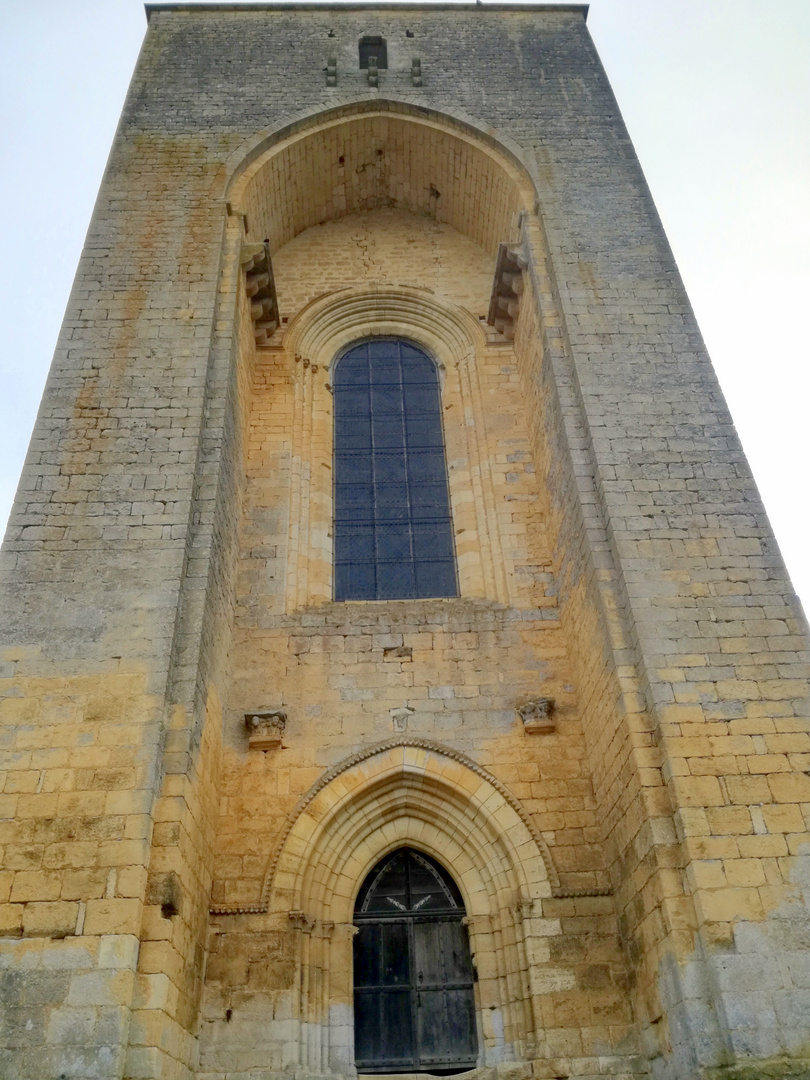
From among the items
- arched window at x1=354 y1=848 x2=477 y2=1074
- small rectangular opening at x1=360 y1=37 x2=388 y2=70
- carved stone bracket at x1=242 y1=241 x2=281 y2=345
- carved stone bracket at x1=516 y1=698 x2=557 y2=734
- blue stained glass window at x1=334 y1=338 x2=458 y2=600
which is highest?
small rectangular opening at x1=360 y1=37 x2=388 y2=70

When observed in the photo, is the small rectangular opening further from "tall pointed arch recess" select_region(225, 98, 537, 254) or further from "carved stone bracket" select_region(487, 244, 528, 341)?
"carved stone bracket" select_region(487, 244, 528, 341)

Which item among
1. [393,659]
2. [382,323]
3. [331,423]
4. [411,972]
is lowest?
[411,972]

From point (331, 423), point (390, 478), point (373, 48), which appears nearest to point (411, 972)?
point (390, 478)

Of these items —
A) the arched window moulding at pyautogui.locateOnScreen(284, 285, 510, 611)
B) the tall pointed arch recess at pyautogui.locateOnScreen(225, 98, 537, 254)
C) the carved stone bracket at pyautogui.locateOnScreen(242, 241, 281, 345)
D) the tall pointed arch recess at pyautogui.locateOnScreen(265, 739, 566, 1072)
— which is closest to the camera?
the tall pointed arch recess at pyautogui.locateOnScreen(265, 739, 566, 1072)

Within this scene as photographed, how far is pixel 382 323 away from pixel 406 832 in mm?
5414

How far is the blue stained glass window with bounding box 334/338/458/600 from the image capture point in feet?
24.6

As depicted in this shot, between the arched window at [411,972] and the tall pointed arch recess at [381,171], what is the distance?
6.25 m

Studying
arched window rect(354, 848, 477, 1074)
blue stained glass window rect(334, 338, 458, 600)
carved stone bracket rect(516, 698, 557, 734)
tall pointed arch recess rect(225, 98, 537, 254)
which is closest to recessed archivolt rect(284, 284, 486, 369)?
blue stained glass window rect(334, 338, 458, 600)

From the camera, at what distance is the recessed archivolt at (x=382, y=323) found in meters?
9.01

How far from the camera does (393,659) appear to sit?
21.7ft

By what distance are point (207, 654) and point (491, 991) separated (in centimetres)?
278

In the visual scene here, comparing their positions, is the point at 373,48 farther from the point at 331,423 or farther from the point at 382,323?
the point at 331,423

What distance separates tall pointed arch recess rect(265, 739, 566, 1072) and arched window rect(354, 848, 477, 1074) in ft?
0.43

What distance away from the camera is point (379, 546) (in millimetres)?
7672
